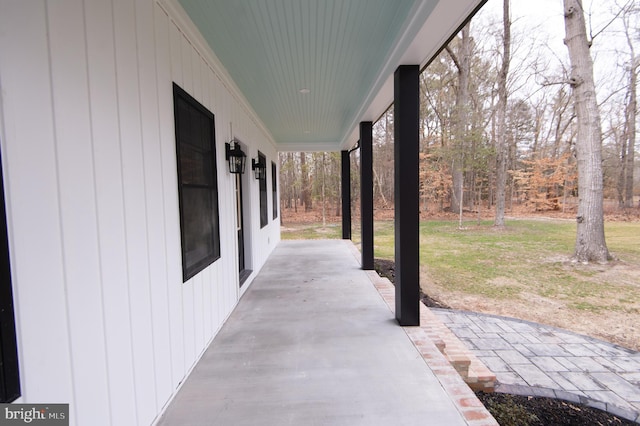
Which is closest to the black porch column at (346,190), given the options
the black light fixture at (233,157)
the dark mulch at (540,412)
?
the black light fixture at (233,157)

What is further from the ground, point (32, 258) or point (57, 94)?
point (57, 94)

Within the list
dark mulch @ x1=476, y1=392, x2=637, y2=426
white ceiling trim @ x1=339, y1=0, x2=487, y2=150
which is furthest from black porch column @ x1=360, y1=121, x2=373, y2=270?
dark mulch @ x1=476, y1=392, x2=637, y2=426

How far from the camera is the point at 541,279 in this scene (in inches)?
235

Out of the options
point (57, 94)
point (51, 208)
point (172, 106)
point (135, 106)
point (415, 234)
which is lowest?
point (415, 234)

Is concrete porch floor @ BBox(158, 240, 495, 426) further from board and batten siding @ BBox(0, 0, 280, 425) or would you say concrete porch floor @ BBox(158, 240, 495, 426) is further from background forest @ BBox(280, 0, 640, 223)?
background forest @ BBox(280, 0, 640, 223)

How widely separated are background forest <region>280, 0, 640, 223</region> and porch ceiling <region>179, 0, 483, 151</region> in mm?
5609

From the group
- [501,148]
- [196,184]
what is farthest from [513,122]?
[196,184]

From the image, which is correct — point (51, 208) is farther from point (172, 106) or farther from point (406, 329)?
point (406, 329)

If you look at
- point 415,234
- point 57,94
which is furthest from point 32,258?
point 415,234

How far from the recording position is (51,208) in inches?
41.2

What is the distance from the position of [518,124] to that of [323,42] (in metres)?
14.4

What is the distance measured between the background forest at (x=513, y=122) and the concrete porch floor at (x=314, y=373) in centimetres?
715

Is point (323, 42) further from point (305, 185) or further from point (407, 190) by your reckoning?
point (305, 185)

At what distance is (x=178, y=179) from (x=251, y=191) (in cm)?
275
